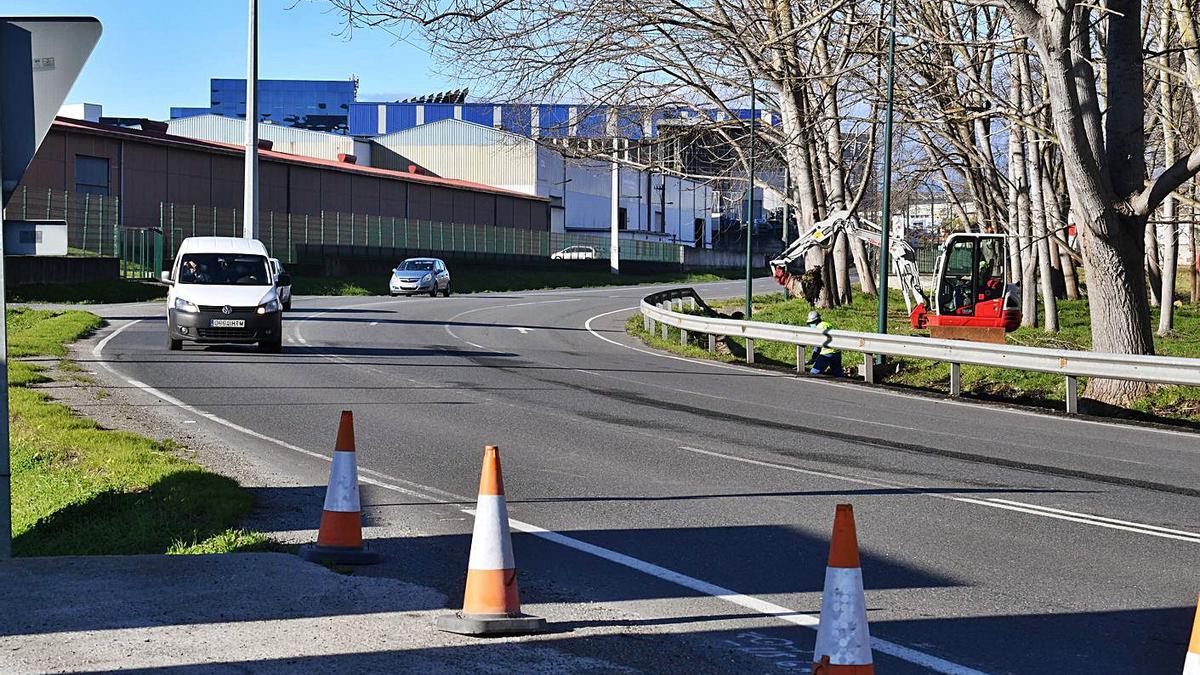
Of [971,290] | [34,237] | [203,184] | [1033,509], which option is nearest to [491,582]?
[34,237]

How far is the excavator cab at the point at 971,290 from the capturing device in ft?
102

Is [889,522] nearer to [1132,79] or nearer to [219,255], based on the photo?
[1132,79]

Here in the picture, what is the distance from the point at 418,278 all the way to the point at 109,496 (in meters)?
40.2

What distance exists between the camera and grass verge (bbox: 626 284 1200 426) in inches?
753

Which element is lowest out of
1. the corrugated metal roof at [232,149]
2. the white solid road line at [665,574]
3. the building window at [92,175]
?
the white solid road line at [665,574]

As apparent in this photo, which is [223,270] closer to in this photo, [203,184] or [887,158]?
[887,158]

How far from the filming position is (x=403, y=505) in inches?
385

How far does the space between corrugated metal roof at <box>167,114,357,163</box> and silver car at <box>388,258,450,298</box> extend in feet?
104

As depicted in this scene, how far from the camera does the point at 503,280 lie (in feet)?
209

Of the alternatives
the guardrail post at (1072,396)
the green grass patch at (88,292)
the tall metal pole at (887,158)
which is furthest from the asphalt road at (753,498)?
the green grass patch at (88,292)

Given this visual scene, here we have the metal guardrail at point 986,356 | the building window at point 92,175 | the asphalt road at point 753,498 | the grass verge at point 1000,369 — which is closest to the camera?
the asphalt road at point 753,498

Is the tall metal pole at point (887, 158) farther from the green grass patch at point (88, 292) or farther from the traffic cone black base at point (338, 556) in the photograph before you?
the green grass patch at point (88, 292)

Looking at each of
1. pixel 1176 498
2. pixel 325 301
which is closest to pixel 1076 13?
pixel 1176 498

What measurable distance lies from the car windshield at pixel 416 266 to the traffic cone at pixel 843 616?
45.0 meters
